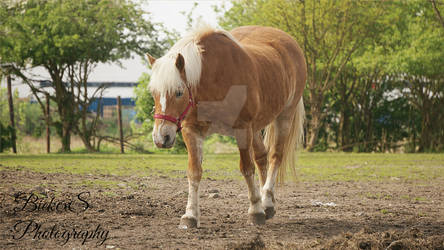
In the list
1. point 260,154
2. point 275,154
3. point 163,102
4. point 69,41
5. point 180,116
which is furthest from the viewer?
point 69,41

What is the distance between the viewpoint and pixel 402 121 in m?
17.3

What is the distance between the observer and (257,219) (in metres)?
4.70

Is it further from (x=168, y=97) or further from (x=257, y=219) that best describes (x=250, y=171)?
(x=168, y=97)

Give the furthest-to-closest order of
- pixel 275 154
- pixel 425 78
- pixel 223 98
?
pixel 425 78 → pixel 275 154 → pixel 223 98

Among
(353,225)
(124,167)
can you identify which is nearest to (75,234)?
(353,225)

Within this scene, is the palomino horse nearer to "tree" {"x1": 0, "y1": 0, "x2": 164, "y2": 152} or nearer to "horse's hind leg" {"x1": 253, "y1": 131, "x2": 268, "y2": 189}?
"horse's hind leg" {"x1": 253, "y1": 131, "x2": 268, "y2": 189}

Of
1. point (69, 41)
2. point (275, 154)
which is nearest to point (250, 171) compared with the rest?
point (275, 154)

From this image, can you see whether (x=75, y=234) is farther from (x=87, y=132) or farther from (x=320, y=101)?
(x=320, y=101)

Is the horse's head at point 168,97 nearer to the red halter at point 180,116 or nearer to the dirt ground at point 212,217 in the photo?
the red halter at point 180,116

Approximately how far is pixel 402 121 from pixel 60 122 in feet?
37.5

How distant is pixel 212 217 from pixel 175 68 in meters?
1.70

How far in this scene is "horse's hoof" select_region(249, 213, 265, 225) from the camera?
4.70m

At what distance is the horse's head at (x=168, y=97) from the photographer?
3.99m

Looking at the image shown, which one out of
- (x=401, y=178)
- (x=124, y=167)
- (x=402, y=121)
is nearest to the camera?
(x=401, y=178)
